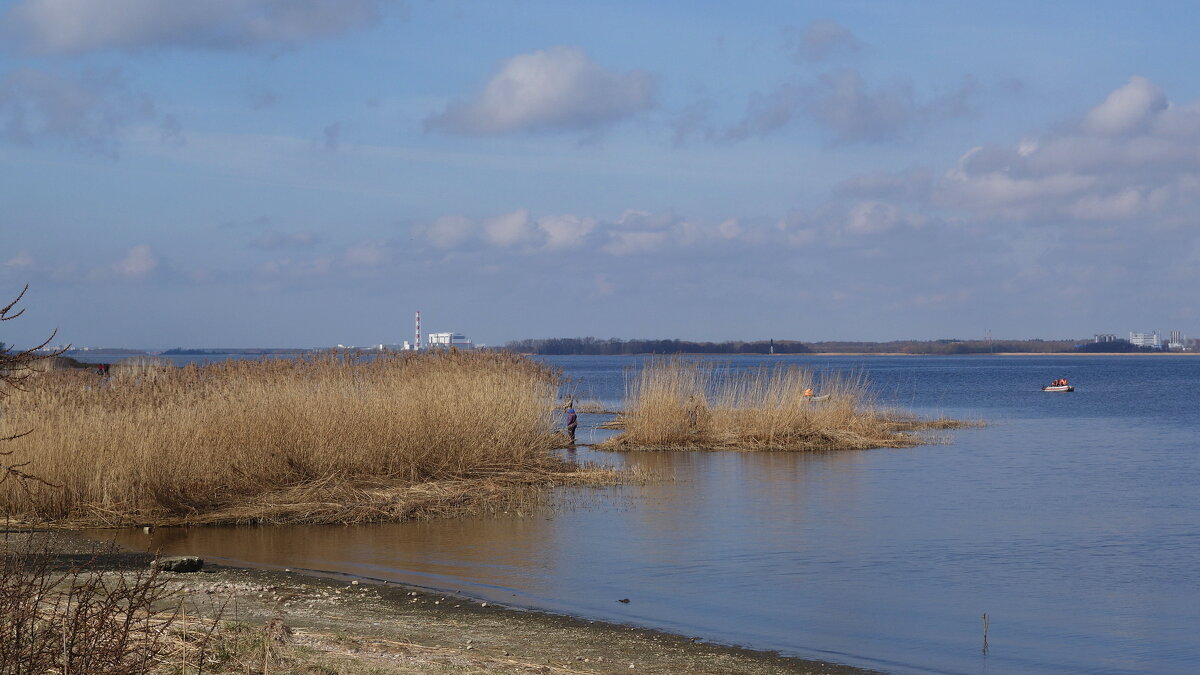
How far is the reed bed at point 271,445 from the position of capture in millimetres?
16125

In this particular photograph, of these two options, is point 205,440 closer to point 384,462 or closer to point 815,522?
point 384,462

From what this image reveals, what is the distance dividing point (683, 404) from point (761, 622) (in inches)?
741

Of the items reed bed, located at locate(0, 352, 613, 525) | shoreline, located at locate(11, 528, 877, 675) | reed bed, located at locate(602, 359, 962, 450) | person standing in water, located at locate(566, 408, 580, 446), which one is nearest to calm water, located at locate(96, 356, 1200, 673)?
shoreline, located at locate(11, 528, 877, 675)

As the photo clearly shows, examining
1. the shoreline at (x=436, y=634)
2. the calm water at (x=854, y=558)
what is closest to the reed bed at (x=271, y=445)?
the calm water at (x=854, y=558)

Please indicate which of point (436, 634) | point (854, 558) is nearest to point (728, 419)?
point (854, 558)

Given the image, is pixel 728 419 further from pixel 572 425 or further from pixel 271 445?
pixel 271 445

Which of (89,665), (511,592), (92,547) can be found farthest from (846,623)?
(92,547)

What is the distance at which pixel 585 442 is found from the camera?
31641mm

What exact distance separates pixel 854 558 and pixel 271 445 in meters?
8.58

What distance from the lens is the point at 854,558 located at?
48.6 ft

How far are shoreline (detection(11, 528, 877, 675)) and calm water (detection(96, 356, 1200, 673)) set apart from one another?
21.1 inches

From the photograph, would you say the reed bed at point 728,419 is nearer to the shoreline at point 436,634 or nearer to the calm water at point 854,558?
the calm water at point 854,558

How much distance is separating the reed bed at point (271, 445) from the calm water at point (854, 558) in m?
0.89

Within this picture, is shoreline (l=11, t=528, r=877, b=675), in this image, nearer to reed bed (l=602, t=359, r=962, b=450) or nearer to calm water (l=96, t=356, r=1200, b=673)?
calm water (l=96, t=356, r=1200, b=673)
